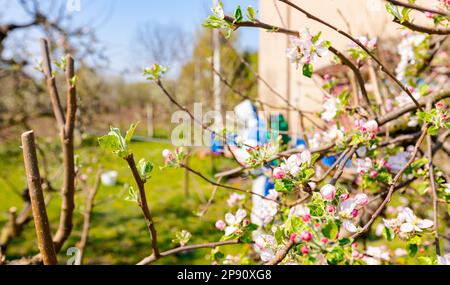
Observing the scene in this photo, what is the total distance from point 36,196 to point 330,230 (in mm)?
675

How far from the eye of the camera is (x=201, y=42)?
1141cm

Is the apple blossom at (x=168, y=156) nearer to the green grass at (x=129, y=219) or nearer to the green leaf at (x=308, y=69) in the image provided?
the green leaf at (x=308, y=69)

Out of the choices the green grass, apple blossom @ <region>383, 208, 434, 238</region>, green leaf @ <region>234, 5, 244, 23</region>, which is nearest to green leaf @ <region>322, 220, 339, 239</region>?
apple blossom @ <region>383, 208, 434, 238</region>

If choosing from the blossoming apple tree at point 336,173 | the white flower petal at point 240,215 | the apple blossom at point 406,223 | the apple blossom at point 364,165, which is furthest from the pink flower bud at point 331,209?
the apple blossom at point 364,165

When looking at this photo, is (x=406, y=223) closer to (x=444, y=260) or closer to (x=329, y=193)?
(x=444, y=260)

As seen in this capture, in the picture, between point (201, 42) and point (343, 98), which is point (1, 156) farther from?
point (343, 98)

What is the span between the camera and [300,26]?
1.47m

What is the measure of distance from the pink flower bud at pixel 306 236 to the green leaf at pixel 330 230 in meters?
0.03

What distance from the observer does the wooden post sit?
828mm

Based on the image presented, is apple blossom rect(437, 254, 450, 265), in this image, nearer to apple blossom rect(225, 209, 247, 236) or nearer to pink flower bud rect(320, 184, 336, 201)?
pink flower bud rect(320, 184, 336, 201)

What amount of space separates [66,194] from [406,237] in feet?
3.58

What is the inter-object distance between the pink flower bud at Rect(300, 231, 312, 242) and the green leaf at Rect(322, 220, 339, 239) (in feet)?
0.09

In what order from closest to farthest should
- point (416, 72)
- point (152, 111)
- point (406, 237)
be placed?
A: 1. point (406, 237)
2. point (416, 72)
3. point (152, 111)
